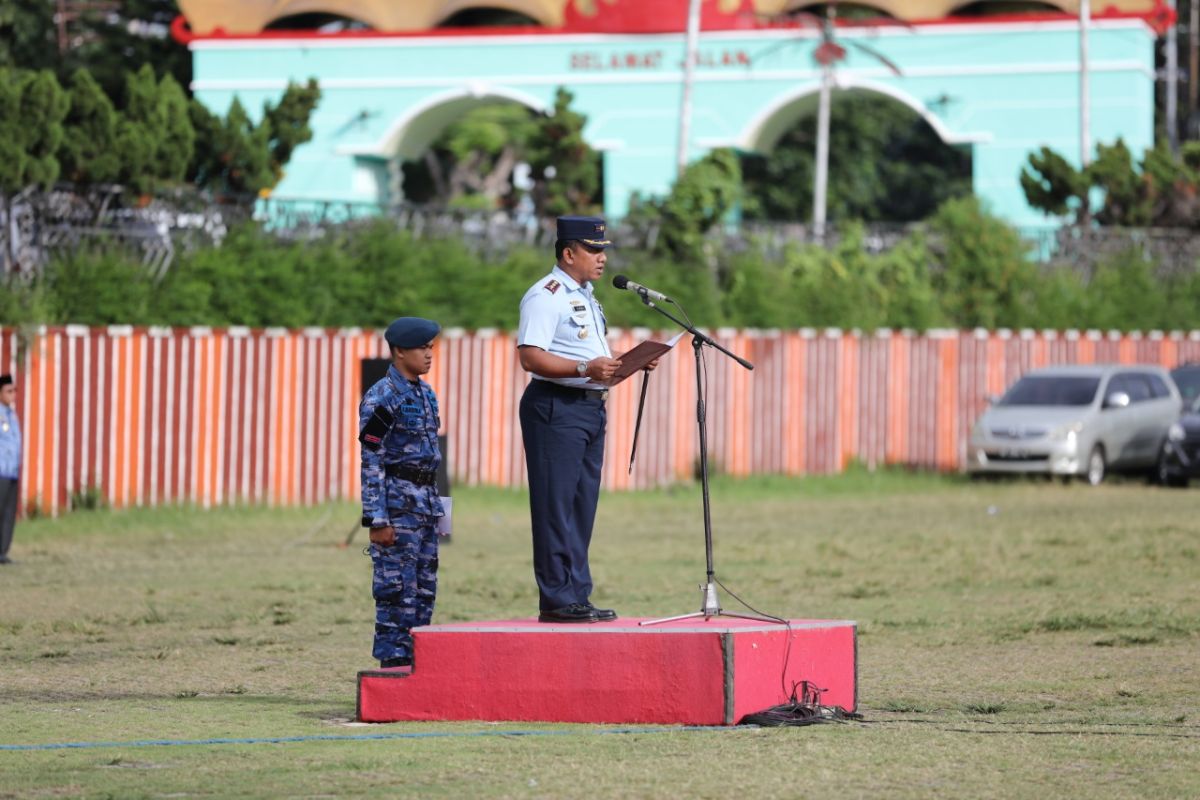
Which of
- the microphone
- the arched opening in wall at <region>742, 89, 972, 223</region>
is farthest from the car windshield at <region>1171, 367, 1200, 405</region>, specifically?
the arched opening in wall at <region>742, 89, 972, 223</region>

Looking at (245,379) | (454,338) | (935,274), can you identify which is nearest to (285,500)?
(245,379)

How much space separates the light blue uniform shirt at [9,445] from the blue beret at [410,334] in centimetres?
942

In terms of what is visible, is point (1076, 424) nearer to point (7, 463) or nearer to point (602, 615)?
point (7, 463)

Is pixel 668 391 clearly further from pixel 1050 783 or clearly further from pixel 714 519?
pixel 1050 783

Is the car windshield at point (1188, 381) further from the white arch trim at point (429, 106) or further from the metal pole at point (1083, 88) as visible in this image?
the white arch trim at point (429, 106)

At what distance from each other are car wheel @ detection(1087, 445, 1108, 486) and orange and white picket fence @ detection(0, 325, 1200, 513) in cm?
371

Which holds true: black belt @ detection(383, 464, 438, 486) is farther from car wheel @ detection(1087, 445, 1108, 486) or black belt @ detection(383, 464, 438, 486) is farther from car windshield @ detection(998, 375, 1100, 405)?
car windshield @ detection(998, 375, 1100, 405)

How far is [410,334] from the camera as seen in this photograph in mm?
10586

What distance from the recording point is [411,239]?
94.8ft

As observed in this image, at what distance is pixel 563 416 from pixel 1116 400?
21769 mm

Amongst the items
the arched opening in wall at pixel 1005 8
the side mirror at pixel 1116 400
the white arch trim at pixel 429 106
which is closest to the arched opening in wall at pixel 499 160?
the white arch trim at pixel 429 106

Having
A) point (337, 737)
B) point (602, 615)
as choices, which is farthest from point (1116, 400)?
point (337, 737)

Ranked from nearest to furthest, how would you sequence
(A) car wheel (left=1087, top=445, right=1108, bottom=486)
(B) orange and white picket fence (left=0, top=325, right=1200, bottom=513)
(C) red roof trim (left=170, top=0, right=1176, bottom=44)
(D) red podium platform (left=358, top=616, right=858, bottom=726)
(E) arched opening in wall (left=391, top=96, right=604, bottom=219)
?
(D) red podium platform (left=358, top=616, right=858, bottom=726)
(B) orange and white picket fence (left=0, top=325, right=1200, bottom=513)
(A) car wheel (left=1087, top=445, right=1108, bottom=486)
(E) arched opening in wall (left=391, top=96, right=604, bottom=219)
(C) red roof trim (left=170, top=0, right=1176, bottom=44)

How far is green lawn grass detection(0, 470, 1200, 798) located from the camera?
843 cm
